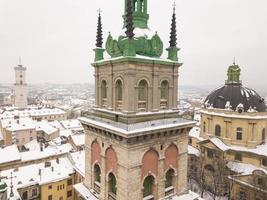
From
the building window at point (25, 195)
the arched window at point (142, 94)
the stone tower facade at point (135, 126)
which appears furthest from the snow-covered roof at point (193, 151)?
the arched window at point (142, 94)

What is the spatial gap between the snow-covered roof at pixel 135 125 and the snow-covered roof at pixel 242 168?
29.5m

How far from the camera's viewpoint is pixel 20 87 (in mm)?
121062

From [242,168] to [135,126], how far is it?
34925mm

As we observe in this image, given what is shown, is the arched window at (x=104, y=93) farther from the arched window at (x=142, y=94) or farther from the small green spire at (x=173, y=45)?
the small green spire at (x=173, y=45)

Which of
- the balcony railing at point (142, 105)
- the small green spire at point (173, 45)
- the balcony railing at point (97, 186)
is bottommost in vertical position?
the balcony railing at point (97, 186)

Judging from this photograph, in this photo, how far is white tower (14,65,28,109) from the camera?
12075 centimetres

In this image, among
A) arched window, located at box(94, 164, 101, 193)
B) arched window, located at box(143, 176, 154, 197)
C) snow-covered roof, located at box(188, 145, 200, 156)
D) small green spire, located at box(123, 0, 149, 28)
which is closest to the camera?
arched window, located at box(143, 176, 154, 197)

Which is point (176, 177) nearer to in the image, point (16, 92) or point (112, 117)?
point (112, 117)

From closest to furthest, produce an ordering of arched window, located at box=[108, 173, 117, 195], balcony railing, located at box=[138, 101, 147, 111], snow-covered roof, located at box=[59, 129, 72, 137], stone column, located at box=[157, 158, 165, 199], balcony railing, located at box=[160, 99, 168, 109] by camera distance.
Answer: balcony railing, located at box=[138, 101, 147, 111] < stone column, located at box=[157, 158, 165, 199] < arched window, located at box=[108, 173, 117, 195] < balcony railing, located at box=[160, 99, 168, 109] < snow-covered roof, located at box=[59, 129, 72, 137]

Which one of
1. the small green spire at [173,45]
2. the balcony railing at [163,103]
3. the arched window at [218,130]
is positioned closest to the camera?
the balcony railing at [163,103]

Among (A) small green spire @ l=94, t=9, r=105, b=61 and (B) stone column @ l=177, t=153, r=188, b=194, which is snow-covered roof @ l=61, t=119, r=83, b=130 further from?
(B) stone column @ l=177, t=153, r=188, b=194

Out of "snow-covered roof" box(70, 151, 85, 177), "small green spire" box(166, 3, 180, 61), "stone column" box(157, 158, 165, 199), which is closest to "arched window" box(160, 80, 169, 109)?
"small green spire" box(166, 3, 180, 61)

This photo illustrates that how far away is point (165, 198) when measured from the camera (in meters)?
15.1

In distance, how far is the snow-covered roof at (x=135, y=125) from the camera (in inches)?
499
